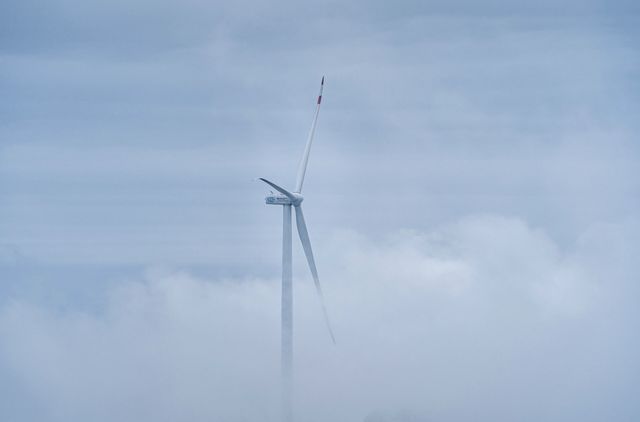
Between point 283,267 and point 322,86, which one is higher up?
point 322,86

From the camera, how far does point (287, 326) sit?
16738 centimetres

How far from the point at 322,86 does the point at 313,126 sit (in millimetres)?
13164

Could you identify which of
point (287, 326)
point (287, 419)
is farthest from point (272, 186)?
point (287, 419)

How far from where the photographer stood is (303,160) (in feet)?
569

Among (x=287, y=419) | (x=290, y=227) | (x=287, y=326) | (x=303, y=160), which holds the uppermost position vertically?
(x=303, y=160)

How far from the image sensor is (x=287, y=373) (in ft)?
567

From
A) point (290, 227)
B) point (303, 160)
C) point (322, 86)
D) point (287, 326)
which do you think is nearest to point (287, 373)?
point (287, 326)

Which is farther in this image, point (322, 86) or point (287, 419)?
point (287, 419)

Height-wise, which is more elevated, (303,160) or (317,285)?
(303,160)

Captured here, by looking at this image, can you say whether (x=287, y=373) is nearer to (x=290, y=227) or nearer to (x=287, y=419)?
(x=287, y=419)

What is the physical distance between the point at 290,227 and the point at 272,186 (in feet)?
32.6

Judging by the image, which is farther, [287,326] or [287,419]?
[287,419]

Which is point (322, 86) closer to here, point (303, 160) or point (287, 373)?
point (303, 160)

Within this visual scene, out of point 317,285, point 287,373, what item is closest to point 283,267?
point 317,285
